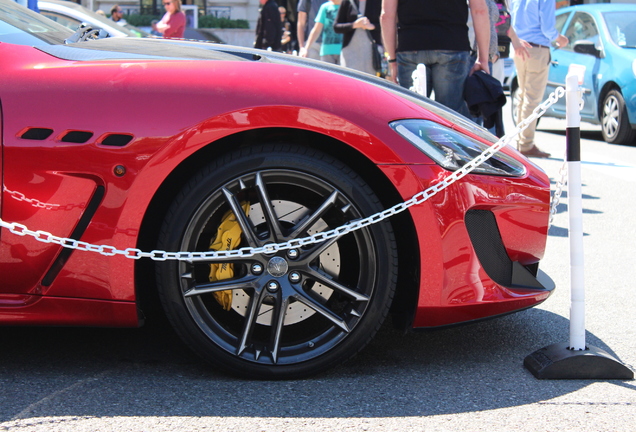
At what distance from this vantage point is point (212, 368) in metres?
3.01

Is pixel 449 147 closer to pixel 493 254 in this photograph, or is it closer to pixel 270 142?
pixel 493 254

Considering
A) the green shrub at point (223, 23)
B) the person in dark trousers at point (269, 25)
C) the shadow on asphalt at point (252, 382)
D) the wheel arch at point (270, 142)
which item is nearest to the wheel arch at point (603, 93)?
the person in dark trousers at point (269, 25)

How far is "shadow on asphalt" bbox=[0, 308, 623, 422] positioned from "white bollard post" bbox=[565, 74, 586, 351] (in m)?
0.23

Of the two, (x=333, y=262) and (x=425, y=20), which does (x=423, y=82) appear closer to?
(x=425, y=20)

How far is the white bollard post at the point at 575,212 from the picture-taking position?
119 inches

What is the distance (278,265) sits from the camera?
2.86 metres

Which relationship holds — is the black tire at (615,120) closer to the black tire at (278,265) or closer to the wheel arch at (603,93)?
the wheel arch at (603,93)

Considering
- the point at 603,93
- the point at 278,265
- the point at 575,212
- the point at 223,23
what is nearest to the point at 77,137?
the point at 278,265

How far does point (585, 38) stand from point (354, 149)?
8836mm

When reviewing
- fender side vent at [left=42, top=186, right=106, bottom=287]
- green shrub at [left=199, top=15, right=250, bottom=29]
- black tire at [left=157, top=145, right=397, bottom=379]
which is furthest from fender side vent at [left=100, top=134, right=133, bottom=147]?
green shrub at [left=199, top=15, right=250, bottom=29]

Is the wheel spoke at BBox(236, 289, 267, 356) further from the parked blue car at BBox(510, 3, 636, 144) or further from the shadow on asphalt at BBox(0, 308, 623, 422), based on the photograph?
the parked blue car at BBox(510, 3, 636, 144)

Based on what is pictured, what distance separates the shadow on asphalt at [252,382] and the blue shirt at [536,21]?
536 cm

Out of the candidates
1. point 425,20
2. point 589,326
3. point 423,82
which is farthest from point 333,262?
point 425,20

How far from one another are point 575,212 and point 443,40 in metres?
2.66
